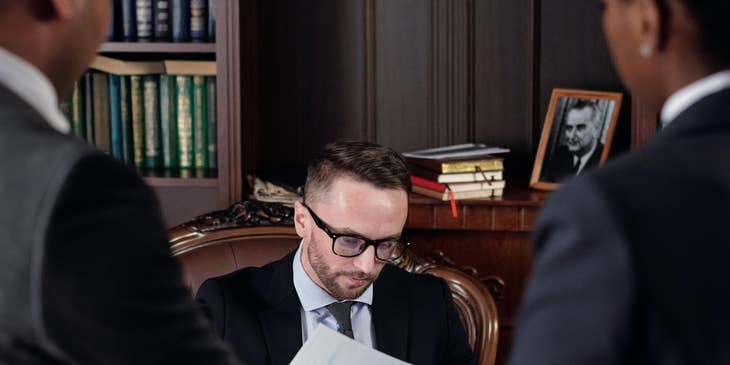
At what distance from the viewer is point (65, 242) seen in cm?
73

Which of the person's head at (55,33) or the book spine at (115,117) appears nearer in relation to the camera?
the person's head at (55,33)

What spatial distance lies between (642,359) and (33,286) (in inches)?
20.7

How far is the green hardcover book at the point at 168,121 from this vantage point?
289 cm

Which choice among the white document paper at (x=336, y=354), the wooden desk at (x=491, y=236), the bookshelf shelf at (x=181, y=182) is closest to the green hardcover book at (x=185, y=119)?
the bookshelf shelf at (x=181, y=182)

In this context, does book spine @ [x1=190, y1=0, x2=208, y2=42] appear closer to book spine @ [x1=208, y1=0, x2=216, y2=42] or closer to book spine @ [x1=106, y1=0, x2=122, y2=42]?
book spine @ [x1=208, y1=0, x2=216, y2=42]

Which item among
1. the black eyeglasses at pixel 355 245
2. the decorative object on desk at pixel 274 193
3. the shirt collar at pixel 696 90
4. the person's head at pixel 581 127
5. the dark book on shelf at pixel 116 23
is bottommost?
the black eyeglasses at pixel 355 245

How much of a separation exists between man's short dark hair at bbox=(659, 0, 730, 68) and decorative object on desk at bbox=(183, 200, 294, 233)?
1.72 metres

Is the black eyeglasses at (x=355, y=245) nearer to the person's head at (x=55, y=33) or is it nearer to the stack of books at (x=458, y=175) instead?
the stack of books at (x=458, y=175)

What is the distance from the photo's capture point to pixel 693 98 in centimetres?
85

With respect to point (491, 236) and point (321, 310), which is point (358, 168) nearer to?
point (321, 310)

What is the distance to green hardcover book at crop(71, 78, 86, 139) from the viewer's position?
9.64 feet

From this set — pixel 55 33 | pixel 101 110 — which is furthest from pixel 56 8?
pixel 101 110

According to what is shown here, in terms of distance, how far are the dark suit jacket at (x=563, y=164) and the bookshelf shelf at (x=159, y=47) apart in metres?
1.09

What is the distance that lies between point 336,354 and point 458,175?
3.81ft
